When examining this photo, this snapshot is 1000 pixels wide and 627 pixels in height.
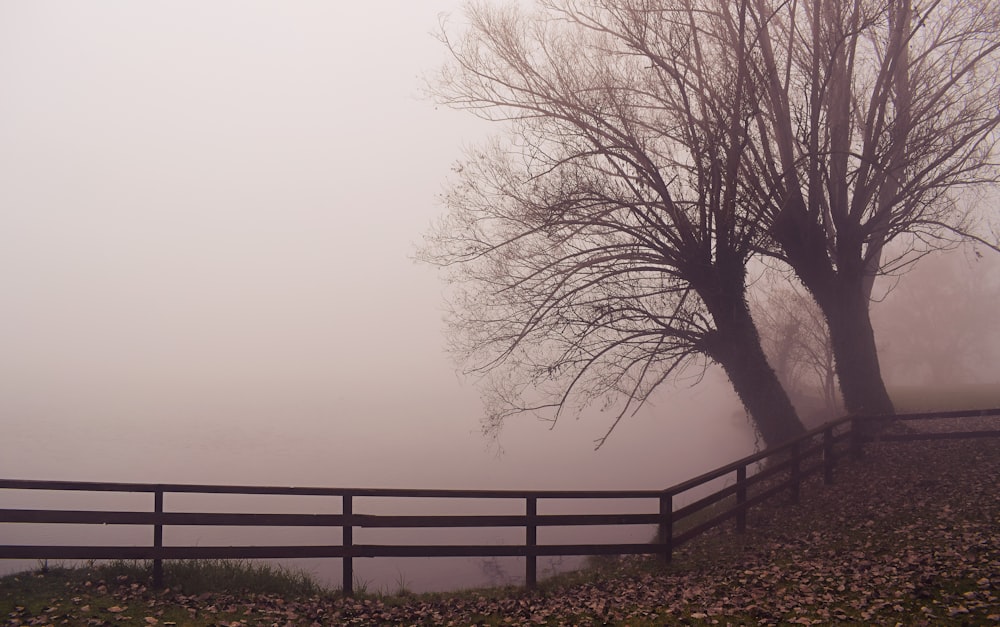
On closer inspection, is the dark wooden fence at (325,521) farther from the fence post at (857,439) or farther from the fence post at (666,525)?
the fence post at (857,439)

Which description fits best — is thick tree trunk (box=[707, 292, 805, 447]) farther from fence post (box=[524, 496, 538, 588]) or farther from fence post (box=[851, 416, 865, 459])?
fence post (box=[524, 496, 538, 588])

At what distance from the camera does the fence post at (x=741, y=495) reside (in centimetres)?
1313

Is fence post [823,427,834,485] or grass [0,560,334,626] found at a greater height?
fence post [823,427,834,485]

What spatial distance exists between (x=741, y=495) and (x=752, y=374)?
4.56 meters

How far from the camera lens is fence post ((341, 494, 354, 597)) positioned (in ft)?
34.0

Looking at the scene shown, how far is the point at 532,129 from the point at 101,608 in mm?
12577

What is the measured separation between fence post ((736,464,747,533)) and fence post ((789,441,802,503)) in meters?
1.50

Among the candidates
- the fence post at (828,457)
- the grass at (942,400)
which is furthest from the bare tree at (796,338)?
the fence post at (828,457)

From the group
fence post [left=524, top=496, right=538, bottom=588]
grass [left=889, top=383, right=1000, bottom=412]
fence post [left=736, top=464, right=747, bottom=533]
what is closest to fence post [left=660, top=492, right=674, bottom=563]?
fence post [left=736, top=464, right=747, bottom=533]

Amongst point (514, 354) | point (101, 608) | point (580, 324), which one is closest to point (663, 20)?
point (580, 324)

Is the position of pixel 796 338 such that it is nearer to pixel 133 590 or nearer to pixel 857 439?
pixel 857 439

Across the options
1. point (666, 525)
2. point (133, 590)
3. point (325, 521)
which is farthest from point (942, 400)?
point (133, 590)

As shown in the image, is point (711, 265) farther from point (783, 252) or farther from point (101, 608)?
point (101, 608)

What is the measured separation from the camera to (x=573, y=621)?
8922 mm
